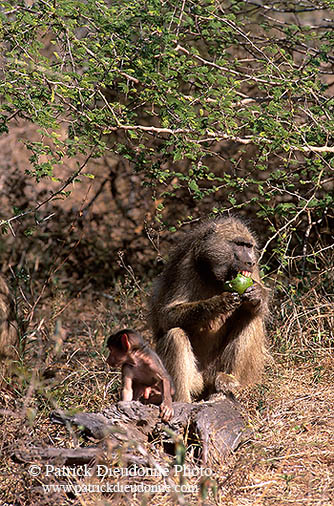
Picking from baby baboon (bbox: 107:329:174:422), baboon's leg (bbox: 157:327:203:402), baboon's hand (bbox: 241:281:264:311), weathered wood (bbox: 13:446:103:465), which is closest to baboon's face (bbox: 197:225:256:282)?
baboon's hand (bbox: 241:281:264:311)

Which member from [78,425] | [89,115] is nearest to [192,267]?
[89,115]

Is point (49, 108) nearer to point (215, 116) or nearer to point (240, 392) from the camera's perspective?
point (215, 116)

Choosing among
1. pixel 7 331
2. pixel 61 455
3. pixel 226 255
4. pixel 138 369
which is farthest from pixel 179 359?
pixel 61 455

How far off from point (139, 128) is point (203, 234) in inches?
35.1

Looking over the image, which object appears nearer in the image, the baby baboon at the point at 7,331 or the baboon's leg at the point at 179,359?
the baboon's leg at the point at 179,359

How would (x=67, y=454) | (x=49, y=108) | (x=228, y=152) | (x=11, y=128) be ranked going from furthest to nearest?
1. (x=11, y=128)
2. (x=228, y=152)
3. (x=49, y=108)
4. (x=67, y=454)

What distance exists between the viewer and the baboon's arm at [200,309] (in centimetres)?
486

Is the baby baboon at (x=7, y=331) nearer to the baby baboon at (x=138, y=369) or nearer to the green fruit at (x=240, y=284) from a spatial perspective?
the baby baboon at (x=138, y=369)

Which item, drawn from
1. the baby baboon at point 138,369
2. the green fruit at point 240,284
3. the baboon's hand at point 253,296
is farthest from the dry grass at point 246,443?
the green fruit at point 240,284

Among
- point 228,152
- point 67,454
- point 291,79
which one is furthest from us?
point 228,152

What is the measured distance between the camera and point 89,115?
15.6 feet

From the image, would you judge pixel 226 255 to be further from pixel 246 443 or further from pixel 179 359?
pixel 246 443

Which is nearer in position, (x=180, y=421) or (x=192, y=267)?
(x=180, y=421)

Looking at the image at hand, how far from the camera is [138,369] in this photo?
175 inches
